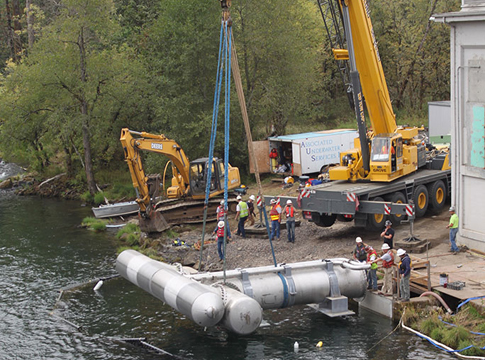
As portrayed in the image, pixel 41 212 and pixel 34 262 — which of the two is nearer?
pixel 34 262

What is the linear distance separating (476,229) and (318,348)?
25.6 ft

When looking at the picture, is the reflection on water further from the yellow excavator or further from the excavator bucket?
the yellow excavator

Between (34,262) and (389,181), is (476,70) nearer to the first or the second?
(389,181)

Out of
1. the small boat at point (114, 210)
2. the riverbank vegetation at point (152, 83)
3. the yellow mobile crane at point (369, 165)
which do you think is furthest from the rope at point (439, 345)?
the riverbank vegetation at point (152, 83)

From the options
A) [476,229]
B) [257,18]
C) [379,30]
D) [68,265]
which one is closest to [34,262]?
[68,265]

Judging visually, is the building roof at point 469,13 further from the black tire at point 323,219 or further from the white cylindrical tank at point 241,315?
the white cylindrical tank at point 241,315

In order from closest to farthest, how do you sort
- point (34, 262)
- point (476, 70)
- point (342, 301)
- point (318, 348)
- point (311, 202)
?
point (318, 348) → point (342, 301) → point (476, 70) → point (311, 202) → point (34, 262)

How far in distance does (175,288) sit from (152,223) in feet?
43.7

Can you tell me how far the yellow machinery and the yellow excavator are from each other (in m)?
A: 8.07

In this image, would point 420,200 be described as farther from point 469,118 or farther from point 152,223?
point 152,223

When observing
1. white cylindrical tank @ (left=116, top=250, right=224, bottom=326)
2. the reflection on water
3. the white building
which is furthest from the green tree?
the white building

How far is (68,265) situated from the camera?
80.9ft

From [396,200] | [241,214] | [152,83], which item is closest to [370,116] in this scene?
[396,200]

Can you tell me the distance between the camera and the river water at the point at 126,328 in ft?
51.9
